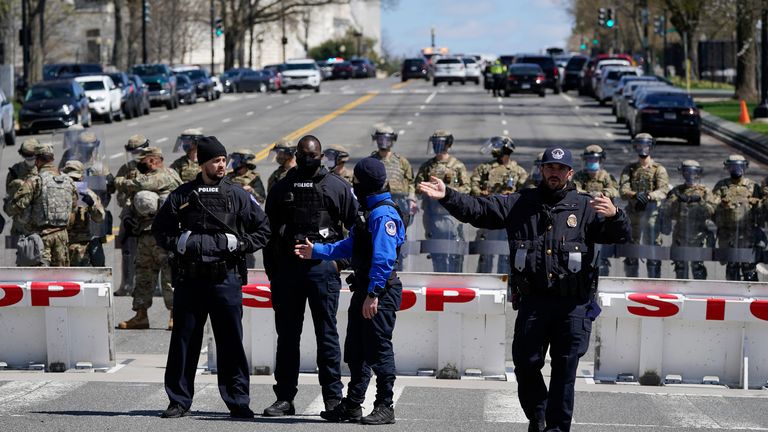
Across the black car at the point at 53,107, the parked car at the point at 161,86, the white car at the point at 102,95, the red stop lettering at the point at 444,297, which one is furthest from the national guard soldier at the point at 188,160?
the parked car at the point at 161,86

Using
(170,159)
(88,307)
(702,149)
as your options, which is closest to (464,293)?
(88,307)

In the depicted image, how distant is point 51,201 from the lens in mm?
13625

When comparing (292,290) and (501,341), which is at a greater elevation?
(292,290)

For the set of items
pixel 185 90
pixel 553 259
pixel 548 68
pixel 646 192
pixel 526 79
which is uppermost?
pixel 553 259

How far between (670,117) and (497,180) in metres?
20.8

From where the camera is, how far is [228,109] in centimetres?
5666

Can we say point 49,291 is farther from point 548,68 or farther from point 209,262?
point 548,68

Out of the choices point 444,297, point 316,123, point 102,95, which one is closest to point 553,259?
point 444,297

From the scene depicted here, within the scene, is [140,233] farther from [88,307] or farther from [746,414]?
[746,414]

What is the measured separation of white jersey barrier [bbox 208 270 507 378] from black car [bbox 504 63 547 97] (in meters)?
50.2

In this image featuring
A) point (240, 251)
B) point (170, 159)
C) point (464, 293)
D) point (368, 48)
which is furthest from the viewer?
point (368, 48)

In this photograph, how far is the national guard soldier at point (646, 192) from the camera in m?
15.9

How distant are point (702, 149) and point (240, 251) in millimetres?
28209

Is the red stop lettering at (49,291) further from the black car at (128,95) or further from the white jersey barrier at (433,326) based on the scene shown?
the black car at (128,95)
